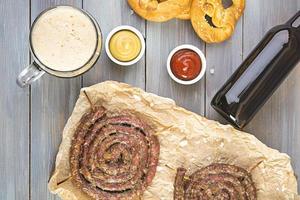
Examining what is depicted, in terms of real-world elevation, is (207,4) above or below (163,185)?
above

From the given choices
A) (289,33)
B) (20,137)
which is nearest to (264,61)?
(289,33)

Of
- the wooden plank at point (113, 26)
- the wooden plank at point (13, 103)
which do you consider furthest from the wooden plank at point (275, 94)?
the wooden plank at point (13, 103)

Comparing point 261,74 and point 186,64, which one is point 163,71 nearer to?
point 186,64

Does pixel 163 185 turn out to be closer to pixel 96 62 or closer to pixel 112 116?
pixel 112 116

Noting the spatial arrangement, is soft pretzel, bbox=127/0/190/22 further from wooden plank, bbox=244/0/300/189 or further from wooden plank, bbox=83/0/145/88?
wooden plank, bbox=244/0/300/189

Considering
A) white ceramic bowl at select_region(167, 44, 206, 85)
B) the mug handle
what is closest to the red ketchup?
white ceramic bowl at select_region(167, 44, 206, 85)

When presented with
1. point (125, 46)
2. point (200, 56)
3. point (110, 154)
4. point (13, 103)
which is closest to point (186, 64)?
point (200, 56)

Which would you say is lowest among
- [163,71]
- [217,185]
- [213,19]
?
[217,185]

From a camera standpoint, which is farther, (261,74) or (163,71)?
(163,71)
